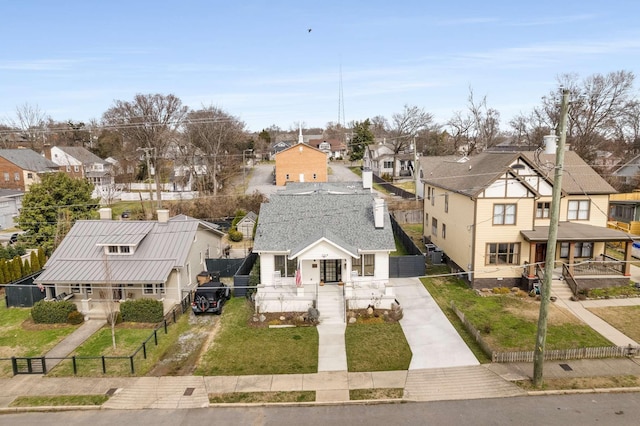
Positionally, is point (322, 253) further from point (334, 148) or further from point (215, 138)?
point (334, 148)

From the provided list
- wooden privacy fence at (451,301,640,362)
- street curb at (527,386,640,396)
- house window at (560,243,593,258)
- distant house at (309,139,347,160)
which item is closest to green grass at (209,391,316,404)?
wooden privacy fence at (451,301,640,362)

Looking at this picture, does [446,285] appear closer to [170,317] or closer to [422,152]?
[170,317]

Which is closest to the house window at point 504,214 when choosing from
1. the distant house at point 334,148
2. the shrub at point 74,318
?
the shrub at point 74,318

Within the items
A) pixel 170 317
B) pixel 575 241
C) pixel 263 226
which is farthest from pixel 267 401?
pixel 575 241

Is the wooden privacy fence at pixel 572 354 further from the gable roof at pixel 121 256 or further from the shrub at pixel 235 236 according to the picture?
the shrub at pixel 235 236

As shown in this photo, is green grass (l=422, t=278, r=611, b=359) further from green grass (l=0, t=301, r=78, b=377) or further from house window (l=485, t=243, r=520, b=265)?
green grass (l=0, t=301, r=78, b=377)

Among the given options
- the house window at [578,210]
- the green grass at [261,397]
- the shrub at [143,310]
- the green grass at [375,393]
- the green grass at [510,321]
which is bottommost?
the green grass at [261,397]
